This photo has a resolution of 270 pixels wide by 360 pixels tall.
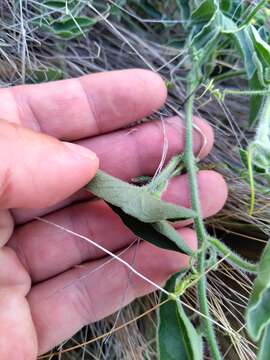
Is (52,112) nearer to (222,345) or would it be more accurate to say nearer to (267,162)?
(267,162)

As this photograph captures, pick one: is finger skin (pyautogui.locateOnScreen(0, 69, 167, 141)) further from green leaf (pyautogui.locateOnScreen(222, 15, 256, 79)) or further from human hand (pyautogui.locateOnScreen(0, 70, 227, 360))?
green leaf (pyautogui.locateOnScreen(222, 15, 256, 79))

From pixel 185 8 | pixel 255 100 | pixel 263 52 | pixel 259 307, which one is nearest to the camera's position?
pixel 259 307

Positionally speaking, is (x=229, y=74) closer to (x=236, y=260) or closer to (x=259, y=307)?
(x=236, y=260)

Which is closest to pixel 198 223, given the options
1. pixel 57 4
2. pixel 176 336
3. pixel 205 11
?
pixel 176 336

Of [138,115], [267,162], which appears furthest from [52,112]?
[267,162]

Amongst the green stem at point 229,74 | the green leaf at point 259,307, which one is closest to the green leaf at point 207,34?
the green stem at point 229,74
